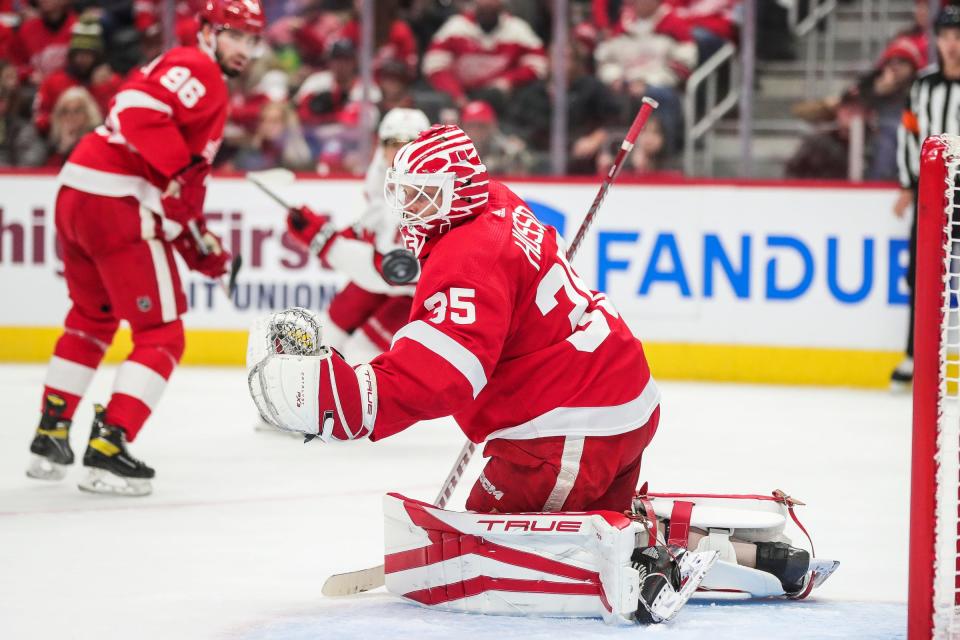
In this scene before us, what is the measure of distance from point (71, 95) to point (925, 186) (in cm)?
577

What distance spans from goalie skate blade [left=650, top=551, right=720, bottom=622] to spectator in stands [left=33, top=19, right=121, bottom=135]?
540 centimetres

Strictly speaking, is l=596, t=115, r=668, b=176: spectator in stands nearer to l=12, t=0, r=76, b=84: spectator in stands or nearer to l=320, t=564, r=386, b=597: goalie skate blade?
l=12, t=0, r=76, b=84: spectator in stands

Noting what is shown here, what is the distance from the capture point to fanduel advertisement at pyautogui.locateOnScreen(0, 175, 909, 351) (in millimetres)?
6699

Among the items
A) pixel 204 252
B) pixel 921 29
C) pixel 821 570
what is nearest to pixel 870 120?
pixel 921 29

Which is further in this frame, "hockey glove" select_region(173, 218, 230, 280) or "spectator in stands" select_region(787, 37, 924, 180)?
"spectator in stands" select_region(787, 37, 924, 180)

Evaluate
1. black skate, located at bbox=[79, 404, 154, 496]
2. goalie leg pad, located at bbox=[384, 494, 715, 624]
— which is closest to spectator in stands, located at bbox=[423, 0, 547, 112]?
black skate, located at bbox=[79, 404, 154, 496]

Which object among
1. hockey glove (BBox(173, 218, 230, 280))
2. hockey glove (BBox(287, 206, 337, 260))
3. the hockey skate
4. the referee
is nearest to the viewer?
hockey glove (BBox(173, 218, 230, 280))

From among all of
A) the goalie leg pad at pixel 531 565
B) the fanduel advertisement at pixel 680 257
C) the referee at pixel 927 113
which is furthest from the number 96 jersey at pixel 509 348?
the fanduel advertisement at pixel 680 257

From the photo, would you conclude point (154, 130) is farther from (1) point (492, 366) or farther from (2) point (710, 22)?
(2) point (710, 22)

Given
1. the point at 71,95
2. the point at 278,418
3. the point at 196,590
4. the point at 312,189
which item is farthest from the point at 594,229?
the point at 278,418

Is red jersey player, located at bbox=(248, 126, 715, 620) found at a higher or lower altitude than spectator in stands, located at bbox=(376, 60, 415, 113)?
lower

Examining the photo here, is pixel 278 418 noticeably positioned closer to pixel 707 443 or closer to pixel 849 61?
pixel 707 443

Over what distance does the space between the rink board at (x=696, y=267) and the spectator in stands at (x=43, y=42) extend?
681mm

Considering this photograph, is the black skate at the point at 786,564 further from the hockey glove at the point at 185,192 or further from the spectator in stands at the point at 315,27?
the spectator in stands at the point at 315,27
